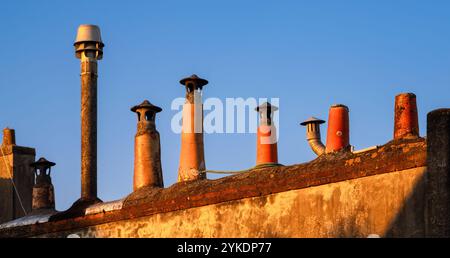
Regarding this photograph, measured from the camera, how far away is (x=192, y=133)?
1700 centimetres

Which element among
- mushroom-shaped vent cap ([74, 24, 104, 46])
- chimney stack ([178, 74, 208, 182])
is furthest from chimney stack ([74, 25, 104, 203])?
chimney stack ([178, 74, 208, 182])

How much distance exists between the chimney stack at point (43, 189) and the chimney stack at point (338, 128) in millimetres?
6147

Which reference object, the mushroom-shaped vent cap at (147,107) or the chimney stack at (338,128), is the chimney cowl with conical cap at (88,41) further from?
the chimney stack at (338,128)

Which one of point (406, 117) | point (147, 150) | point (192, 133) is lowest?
point (406, 117)

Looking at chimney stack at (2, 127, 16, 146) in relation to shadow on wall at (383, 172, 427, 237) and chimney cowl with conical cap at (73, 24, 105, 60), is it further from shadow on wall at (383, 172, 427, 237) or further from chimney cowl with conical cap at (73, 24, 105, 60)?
shadow on wall at (383, 172, 427, 237)

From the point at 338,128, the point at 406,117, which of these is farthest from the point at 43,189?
the point at 406,117

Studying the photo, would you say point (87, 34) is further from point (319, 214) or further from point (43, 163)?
point (319, 214)

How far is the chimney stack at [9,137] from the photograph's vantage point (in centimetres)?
2659

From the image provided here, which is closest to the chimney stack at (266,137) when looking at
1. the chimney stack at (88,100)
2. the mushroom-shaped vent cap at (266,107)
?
the mushroom-shaped vent cap at (266,107)

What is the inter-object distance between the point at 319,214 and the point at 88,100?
7520 mm

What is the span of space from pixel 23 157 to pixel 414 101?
15.9m

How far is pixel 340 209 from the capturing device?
12039 millimetres

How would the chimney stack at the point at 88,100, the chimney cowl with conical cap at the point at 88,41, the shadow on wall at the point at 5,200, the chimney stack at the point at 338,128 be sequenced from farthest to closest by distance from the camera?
the shadow on wall at the point at 5,200 < the chimney cowl with conical cap at the point at 88,41 < the chimney stack at the point at 88,100 < the chimney stack at the point at 338,128
